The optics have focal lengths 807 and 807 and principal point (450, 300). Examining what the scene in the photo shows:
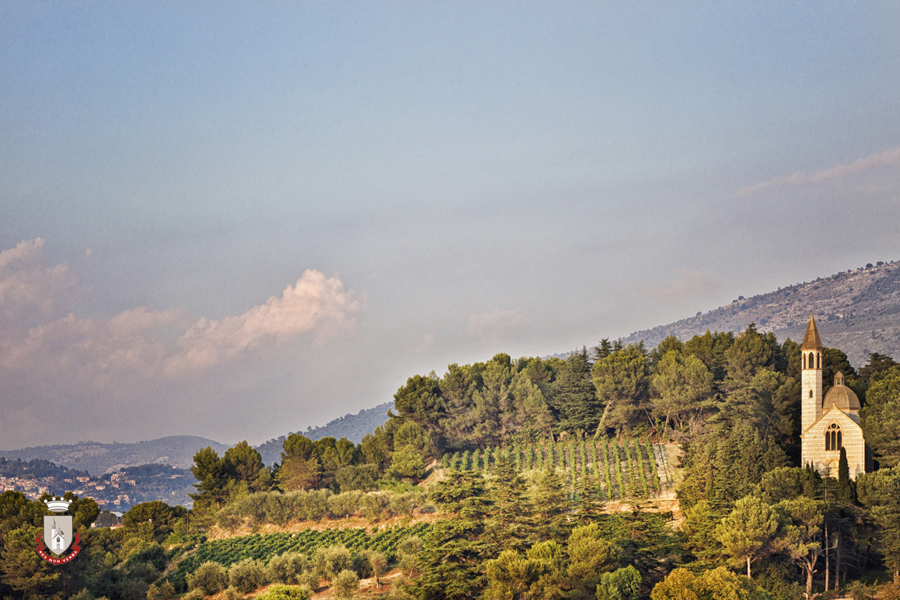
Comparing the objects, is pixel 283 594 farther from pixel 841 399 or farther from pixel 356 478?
pixel 841 399

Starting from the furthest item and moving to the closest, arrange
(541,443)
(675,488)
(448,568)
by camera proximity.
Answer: (541,443)
(675,488)
(448,568)

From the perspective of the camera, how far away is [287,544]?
4950cm

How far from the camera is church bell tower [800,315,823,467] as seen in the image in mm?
44250

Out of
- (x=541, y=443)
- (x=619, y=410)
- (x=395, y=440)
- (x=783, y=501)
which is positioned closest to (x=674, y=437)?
(x=619, y=410)

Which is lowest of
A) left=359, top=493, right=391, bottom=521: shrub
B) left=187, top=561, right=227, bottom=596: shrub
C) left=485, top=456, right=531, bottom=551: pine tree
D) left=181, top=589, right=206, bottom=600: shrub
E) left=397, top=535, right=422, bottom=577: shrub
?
left=181, top=589, right=206, bottom=600: shrub

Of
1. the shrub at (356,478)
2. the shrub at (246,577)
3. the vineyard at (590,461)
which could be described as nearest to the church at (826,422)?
the vineyard at (590,461)

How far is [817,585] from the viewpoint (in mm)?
36812

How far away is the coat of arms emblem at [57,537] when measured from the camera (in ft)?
130

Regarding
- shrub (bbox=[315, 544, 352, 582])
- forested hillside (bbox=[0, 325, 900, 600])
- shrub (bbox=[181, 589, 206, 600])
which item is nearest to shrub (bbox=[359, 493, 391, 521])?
forested hillside (bbox=[0, 325, 900, 600])

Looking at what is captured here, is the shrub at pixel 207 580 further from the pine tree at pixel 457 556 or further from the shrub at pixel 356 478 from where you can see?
the shrub at pixel 356 478

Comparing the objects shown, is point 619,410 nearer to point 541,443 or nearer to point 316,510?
point 541,443

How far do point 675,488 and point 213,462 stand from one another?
33.9 m

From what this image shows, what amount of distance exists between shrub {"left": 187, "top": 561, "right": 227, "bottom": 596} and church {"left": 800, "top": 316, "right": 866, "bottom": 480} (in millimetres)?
31860

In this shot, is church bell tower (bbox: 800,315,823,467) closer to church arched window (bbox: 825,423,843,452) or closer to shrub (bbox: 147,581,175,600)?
church arched window (bbox: 825,423,843,452)
